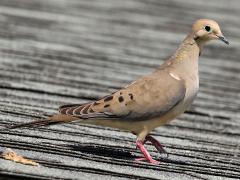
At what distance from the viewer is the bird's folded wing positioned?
413 centimetres

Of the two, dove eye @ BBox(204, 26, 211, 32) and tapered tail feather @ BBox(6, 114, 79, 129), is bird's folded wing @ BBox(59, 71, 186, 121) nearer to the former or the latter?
tapered tail feather @ BBox(6, 114, 79, 129)

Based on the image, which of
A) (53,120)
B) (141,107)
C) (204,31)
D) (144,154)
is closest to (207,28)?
(204,31)

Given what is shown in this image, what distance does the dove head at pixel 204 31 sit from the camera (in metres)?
4.62

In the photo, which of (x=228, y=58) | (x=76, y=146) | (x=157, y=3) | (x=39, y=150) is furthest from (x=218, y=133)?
(x=157, y=3)

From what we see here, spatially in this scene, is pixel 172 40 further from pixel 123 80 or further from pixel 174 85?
pixel 174 85

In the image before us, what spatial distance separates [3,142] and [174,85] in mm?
973

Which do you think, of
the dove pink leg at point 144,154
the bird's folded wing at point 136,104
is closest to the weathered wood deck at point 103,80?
the dove pink leg at point 144,154

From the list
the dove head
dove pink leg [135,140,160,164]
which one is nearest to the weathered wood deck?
dove pink leg [135,140,160,164]

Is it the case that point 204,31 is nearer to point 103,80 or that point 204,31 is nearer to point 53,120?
point 53,120

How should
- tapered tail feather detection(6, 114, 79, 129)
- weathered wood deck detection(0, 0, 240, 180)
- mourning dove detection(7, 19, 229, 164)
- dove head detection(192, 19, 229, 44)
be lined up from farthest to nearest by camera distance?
1. dove head detection(192, 19, 229, 44)
2. mourning dove detection(7, 19, 229, 164)
3. tapered tail feather detection(6, 114, 79, 129)
4. weathered wood deck detection(0, 0, 240, 180)

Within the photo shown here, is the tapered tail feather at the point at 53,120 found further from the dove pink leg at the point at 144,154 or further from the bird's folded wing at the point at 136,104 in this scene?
the dove pink leg at the point at 144,154

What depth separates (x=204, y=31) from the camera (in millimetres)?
4645

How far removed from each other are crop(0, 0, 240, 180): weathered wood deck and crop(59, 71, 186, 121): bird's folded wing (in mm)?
181

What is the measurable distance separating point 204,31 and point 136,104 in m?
0.74
